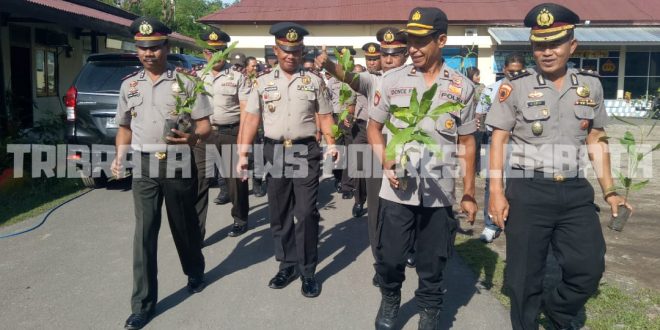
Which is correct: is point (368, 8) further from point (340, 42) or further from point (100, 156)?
point (100, 156)

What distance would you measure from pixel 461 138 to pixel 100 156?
6.43m

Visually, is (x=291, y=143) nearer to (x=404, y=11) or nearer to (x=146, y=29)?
(x=146, y=29)

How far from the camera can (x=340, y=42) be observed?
83.8 ft

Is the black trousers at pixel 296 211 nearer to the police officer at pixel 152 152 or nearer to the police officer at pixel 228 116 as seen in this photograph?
the police officer at pixel 152 152

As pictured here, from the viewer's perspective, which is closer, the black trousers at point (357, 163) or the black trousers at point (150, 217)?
the black trousers at point (150, 217)

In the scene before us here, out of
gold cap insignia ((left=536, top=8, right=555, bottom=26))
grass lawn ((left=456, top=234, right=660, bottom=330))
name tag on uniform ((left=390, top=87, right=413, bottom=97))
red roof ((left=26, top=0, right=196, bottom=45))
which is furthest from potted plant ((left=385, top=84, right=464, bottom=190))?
red roof ((left=26, top=0, right=196, bottom=45))

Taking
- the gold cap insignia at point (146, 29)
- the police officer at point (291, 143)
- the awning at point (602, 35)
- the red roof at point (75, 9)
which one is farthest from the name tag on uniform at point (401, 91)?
the awning at point (602, 35)

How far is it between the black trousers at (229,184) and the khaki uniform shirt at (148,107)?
5.61 feet

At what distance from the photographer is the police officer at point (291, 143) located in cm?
495

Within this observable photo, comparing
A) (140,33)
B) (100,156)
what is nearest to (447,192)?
(140,33)

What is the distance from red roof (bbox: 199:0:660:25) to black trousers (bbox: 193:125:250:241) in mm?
18838

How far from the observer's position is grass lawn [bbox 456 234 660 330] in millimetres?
4148

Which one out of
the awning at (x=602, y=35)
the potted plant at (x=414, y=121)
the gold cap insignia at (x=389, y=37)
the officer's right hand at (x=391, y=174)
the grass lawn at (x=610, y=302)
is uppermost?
the awning at (x=602, y=35)

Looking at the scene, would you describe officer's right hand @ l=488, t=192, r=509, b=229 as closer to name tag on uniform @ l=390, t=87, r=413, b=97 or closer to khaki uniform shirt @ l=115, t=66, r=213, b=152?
name tag on uniform @ l=390, t=87, r=413, b=97
